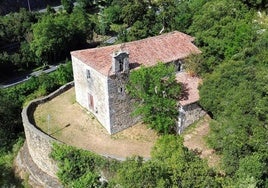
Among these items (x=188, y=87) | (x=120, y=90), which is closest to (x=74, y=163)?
(x=120, y=90)

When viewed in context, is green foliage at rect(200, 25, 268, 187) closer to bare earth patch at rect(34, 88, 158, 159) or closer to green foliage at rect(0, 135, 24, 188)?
bare earth patch at rect(34, 88, 158, 159)

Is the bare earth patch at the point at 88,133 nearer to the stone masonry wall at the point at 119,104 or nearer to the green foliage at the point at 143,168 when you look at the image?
the stone masonry wall at the point at 119,104

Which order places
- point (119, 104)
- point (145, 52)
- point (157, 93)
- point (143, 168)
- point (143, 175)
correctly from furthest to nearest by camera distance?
point (145, 52) < point (119, 104) < point (157, 93) < point (143, 168) < point (143, 175)

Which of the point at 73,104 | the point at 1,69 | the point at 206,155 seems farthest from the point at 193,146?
the point at 1,69

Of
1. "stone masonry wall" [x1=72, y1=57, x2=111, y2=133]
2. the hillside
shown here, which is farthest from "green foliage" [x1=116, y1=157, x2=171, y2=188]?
the hillside

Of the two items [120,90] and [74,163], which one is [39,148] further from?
[120,90]

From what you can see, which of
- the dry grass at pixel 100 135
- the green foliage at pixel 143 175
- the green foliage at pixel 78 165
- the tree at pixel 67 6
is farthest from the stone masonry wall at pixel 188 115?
the tree at pixel 67 6
